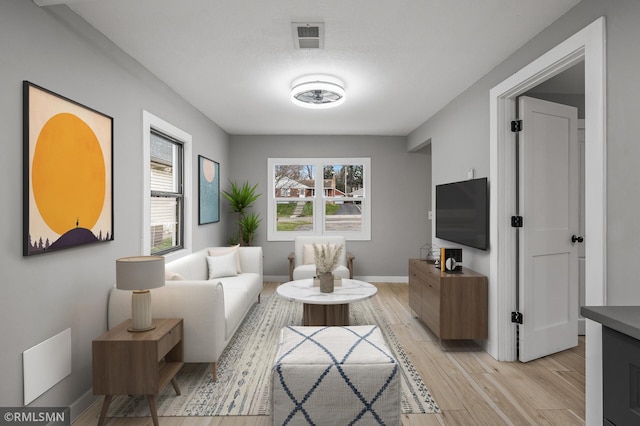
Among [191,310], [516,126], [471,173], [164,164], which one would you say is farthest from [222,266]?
[516,126]

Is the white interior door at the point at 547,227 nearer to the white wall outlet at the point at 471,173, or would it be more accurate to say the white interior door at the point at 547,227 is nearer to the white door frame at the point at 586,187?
the white door frame at the point at 586,187

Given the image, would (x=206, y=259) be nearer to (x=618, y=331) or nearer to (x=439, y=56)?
(x=439, y=56)

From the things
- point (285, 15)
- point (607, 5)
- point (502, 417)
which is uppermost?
point (285, 15)

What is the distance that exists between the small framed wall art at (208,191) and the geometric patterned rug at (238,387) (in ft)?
5.67

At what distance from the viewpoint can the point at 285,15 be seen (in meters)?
2.32

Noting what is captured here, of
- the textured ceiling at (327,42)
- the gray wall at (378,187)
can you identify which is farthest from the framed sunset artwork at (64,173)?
the gray wall at (378,187)

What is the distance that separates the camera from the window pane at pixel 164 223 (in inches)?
144

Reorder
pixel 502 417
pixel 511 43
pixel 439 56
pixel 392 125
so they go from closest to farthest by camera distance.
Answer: pixel 502 417 → pixel 511 43 → pixel 439 56 → pixel 392 125

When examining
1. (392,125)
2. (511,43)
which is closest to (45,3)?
(511,43)

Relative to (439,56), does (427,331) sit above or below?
below

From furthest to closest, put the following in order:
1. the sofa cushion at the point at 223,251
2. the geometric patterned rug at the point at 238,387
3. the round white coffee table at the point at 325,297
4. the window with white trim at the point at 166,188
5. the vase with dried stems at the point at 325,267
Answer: the sofa cushion at the point at 223,251, the vase with dried stems at the point at 325,267, the round white coffee table at the point at 325,297, the window with white trim at the point at 166,188, the geometric patterned rug at the point at 238,387

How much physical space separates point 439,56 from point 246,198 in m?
3.65

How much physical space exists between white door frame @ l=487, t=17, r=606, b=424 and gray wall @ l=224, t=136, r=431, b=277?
3.10 m

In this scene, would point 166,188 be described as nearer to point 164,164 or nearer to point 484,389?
point 164,164
